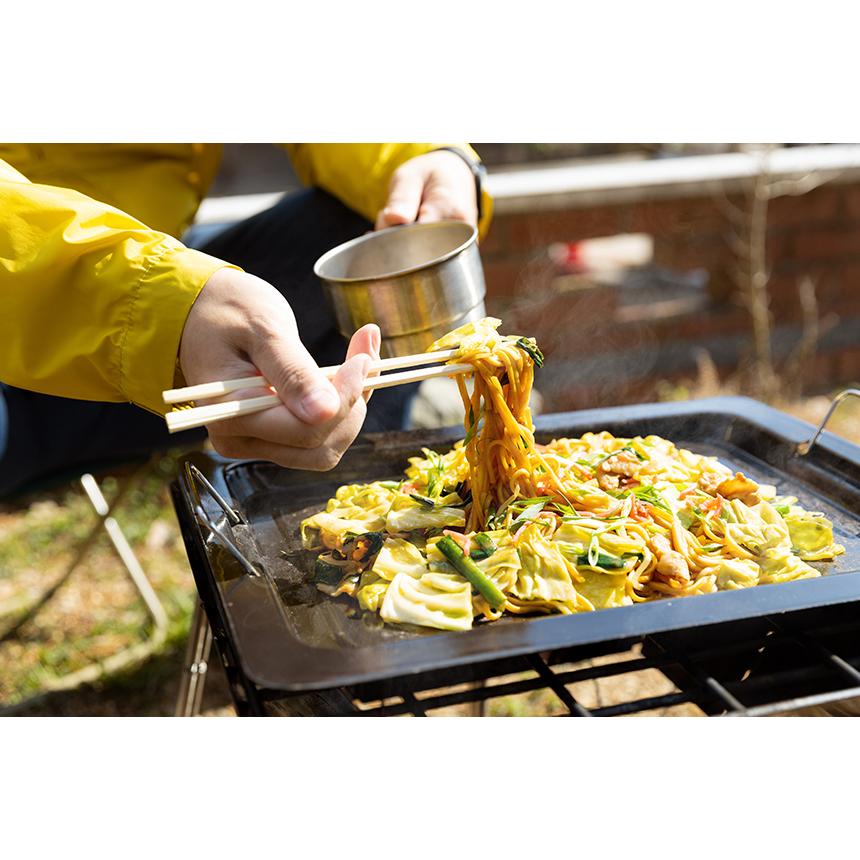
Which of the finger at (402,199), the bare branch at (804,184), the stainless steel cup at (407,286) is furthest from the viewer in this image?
the bare branch at (804,184)

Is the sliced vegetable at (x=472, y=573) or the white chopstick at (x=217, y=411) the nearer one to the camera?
the white chopstick at (x=217, y=411)

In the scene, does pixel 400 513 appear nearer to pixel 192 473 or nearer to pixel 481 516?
pixel 481 516

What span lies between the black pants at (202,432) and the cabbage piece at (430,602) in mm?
1052

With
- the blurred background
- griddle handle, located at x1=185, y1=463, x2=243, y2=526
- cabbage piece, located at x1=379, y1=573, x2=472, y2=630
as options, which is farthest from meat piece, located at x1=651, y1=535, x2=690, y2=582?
the blurred background

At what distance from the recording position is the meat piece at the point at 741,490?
79.0 inches

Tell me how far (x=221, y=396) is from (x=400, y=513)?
1.58ft

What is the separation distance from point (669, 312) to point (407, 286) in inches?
137

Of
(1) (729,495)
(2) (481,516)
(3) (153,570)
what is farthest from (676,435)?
(3) (153,570)

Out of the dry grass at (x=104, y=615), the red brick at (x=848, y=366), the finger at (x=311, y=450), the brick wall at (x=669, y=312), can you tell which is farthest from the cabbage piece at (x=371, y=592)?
the red brick at (x=848, y=366)

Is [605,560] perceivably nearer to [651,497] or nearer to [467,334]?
[651,497]

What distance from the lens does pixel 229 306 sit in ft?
5.47

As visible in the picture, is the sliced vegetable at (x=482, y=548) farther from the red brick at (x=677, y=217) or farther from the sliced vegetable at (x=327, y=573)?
the red brick at (x=677, y=217)

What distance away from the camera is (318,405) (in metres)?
1.60

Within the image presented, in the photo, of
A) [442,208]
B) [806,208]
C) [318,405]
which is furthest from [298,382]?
[806,208]
